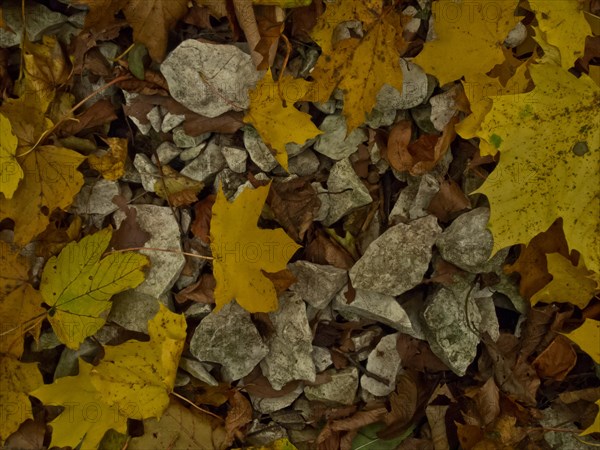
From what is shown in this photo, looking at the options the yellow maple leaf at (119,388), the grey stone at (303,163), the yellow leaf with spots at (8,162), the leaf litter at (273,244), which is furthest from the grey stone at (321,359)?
the yellow leaf with spots at (8,162)

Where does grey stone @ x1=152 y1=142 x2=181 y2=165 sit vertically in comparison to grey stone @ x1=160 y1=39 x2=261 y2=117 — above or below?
below

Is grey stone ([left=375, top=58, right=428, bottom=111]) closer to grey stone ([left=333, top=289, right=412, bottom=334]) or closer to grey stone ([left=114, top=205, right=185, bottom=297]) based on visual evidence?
grey stone ([left=333, top=289, right=412, bottom=334])

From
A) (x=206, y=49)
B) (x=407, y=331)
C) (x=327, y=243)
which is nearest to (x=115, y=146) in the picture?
(x=206, y=49)

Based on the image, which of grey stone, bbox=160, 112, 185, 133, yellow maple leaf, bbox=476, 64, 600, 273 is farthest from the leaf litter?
yellow maple leaf, bbox=476, 64, 600, 273

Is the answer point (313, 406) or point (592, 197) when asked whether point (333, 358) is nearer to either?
point (313, 406)

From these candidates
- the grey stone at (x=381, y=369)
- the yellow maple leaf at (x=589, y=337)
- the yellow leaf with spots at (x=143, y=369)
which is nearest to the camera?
the yellow maple leaf at (x=589, y=337)

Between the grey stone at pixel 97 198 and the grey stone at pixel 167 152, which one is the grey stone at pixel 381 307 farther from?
the grey stone at pixel 97 198

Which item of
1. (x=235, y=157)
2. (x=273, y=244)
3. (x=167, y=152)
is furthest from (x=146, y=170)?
(x=273, y=244)
